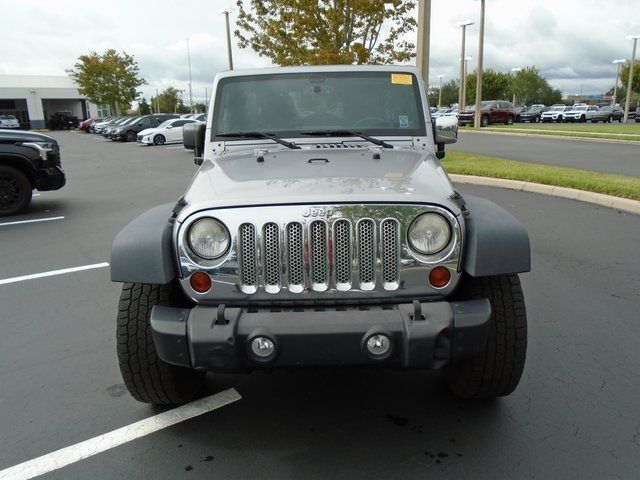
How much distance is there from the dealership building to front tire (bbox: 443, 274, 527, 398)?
64821mm

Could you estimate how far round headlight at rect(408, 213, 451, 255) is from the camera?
97.2 inches

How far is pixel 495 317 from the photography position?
2.67 m

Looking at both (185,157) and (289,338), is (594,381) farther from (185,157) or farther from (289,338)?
(185,157)

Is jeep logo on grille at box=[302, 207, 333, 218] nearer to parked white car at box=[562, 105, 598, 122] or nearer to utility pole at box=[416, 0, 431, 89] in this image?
utility pole at box=[416, 0, 431, 89]

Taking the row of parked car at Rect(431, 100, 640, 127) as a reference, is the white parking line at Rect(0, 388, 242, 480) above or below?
below

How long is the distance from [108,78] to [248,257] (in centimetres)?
5558

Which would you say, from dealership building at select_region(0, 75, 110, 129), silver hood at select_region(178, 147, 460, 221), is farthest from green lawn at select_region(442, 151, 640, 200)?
dealership building at select_region(0, 75, 110, 129)

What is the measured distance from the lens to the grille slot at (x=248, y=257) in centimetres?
244

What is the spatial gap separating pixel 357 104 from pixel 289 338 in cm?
213

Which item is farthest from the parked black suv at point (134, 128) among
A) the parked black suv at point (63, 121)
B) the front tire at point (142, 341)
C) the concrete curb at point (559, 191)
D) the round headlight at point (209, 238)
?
the round headlight at point (209, 238)

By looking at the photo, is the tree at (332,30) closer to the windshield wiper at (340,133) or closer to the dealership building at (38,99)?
the windshield wiper at (340,133)

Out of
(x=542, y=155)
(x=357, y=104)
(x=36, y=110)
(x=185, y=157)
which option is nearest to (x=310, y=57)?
(x=185, y=157)

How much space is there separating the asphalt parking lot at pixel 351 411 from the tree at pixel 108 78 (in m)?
52.6

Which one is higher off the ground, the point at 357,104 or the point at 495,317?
the point at 357,104
